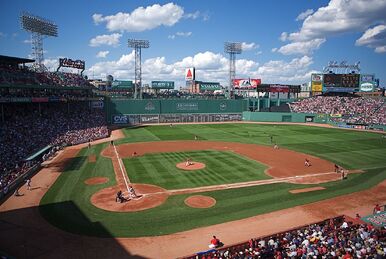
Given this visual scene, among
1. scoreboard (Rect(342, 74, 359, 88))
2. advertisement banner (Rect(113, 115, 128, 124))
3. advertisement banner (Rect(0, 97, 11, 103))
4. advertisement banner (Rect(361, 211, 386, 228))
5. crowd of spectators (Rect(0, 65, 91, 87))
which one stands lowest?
advertisement banner (Rect(361, 211, 386, 228))

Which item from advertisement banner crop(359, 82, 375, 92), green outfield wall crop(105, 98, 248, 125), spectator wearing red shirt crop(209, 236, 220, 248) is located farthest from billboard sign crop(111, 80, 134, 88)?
spectator wearing red shirt crop(209, 236, 220, 248)

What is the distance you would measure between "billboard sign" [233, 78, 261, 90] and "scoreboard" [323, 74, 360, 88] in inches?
780

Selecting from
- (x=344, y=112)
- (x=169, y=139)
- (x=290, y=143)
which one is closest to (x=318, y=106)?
(x=344, y=112)

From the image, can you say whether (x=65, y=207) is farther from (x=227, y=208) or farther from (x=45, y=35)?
(x=45, y=35)

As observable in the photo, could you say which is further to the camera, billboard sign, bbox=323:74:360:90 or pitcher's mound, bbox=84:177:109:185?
billboard sign, bbox=323:74:360:90

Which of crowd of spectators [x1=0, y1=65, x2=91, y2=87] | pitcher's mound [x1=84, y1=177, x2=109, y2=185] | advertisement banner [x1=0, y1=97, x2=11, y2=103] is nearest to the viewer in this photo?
pitcher's mound [x1=84, y1=177, x2=109, y2=185]

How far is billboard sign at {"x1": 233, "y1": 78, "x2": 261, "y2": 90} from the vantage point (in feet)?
311

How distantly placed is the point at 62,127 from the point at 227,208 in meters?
40.2

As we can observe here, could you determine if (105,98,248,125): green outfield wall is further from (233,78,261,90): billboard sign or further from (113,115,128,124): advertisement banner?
(233,78,261,90): billboard sign

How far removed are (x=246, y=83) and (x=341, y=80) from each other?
1090 inches

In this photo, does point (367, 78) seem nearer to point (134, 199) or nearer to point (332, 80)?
point (332, 80)

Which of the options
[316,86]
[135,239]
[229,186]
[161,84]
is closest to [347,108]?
[316,86]

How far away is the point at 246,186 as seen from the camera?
93.1 feet


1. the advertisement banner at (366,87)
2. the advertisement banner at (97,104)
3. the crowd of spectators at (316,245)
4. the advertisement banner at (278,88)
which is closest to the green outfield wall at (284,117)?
the advertisement banner at (278,88)
